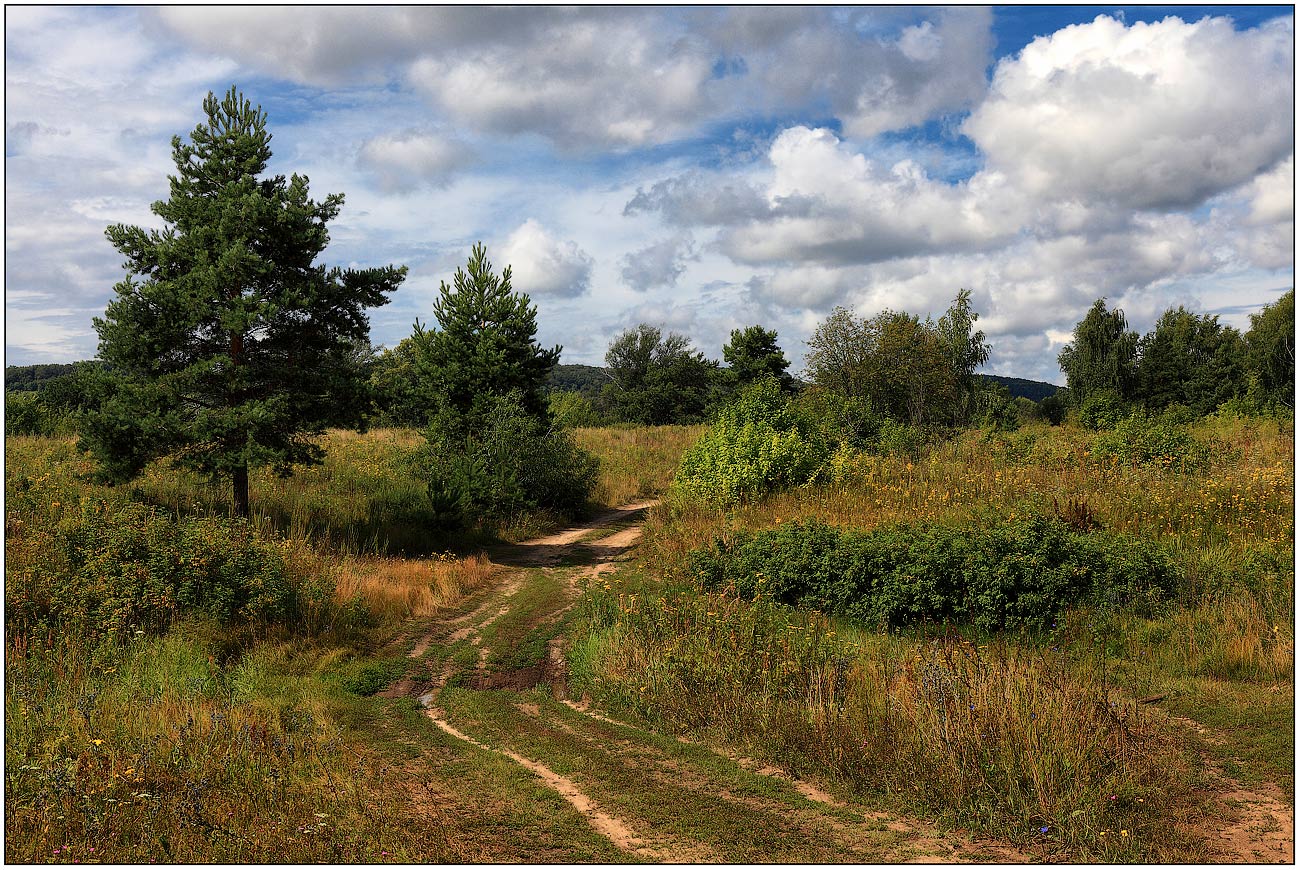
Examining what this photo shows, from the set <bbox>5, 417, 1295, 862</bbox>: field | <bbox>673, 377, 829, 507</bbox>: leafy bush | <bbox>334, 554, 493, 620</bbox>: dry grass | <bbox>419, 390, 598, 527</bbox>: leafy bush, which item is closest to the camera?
<bbox>5, 417, 1295, 862</bbox>: field

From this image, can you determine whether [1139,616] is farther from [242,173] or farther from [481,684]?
[242,173]

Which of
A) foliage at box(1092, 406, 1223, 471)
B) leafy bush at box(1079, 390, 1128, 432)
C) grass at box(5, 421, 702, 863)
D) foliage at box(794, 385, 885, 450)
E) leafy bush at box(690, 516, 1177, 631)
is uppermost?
leafy bush at box(1079, 390, 1128, 432)

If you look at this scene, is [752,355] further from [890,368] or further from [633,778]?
[633,778]

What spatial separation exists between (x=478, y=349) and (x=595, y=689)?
15489 mm

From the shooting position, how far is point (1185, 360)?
57281 mm

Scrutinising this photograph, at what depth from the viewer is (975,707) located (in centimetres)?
611

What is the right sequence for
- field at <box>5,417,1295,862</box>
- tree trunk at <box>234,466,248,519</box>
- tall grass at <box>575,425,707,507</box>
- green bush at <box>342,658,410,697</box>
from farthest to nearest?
tall grass at <box>575,425,707,507</box> < tree trunk at <box>234,466,248,519</box> < green bush at <box>342,658,410,697</box> < field at <box>5,417,1295,862</box>

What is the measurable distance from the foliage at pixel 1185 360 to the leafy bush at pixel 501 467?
1958 inches

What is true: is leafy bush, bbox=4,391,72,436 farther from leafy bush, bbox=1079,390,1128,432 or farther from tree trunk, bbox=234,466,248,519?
leafy bush, bbox=1079,390,1128,432

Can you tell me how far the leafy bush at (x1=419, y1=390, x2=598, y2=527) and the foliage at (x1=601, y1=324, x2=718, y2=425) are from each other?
3437 cm

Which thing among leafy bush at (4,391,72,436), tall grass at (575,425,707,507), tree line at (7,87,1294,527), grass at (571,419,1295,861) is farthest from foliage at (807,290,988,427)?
leafy bush at (4,391,72,436)

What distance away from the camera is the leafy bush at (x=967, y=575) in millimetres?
9883

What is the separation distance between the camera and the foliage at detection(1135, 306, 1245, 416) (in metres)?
54.3

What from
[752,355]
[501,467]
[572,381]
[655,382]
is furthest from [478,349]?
[572,381]
